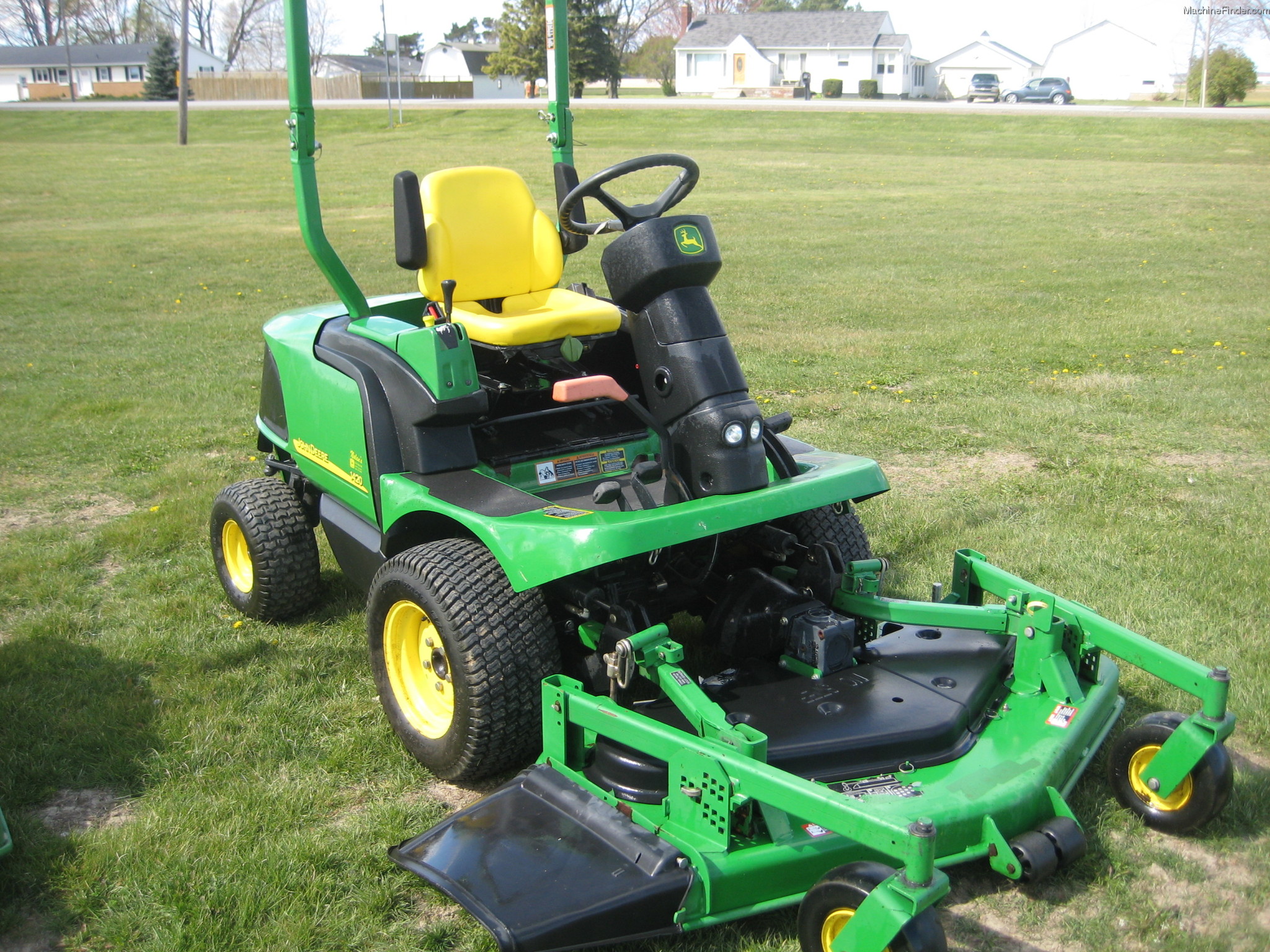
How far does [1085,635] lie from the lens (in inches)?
121

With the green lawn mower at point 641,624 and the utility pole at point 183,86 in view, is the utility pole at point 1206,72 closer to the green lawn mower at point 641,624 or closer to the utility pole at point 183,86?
the utility pole at point 183,86

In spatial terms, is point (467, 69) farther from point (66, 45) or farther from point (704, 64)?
point (66, 45)

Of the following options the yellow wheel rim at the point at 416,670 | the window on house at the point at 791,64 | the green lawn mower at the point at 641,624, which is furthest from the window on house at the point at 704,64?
the yellow wheel rim at the point at 416,670

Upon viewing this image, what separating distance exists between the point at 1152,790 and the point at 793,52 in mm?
63268

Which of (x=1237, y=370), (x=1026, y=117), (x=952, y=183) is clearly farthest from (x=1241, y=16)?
(x=1237, y=370)

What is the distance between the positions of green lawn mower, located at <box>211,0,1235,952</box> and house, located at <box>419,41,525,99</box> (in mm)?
62996

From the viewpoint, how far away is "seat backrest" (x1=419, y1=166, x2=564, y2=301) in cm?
392

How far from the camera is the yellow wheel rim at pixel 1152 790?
2.83 meters

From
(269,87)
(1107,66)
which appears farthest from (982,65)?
(269,87)

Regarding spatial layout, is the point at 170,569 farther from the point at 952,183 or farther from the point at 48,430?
the point at 952,183

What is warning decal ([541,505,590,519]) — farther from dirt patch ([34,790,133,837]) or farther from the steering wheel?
dirt patch ([34,790,133,837])

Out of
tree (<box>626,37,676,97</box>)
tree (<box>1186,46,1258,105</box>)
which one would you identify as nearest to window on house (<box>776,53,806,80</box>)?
tree (<box>626,37,676,97</box>)

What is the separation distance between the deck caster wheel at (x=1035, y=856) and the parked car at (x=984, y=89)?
4929 centimetres

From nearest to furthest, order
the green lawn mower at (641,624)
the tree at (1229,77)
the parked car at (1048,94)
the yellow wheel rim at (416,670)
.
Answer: the green lawn mower at (641,624) < the yellow wheel rim at (416,670) < the tree at (1229,77) < the parked car at (1048,94)
